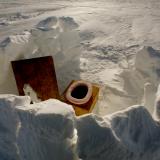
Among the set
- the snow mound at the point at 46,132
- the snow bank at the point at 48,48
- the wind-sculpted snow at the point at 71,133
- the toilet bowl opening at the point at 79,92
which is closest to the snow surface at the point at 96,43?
the snow bank at the point at 48,48

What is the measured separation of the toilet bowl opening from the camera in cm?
196

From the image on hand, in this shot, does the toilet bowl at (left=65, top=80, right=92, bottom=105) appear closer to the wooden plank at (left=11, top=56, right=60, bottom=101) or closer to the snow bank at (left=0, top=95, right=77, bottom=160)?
the wooden plank at (left=11, top=56, right=60, bottom=101)

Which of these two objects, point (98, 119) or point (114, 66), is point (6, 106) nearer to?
point (98, 119)

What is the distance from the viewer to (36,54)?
2.25 metres

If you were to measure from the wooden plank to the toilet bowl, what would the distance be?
0.09 metres

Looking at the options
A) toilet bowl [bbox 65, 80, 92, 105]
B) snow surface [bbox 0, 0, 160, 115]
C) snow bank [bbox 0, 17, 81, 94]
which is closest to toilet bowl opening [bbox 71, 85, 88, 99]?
toilet bowl [bbox 65, 80, 92, 105]

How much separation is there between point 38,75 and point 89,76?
1.80 feet

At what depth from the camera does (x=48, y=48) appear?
7.56 feet

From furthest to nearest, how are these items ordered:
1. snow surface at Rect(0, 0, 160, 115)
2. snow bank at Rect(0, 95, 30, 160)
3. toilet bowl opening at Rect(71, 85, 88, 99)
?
snow surface at Rect(0, 0, 160, 115) → toilet bowl opening at Rect(71, 85, 88, 99) → snow bank at Rect(0, 95, 30, 160)

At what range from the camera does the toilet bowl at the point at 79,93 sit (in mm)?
1873

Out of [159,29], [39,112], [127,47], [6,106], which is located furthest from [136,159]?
[159,29]

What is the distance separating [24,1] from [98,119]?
3632 millimetres

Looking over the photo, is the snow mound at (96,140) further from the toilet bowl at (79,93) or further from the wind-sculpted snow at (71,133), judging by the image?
the toilet bowl at (79,93)

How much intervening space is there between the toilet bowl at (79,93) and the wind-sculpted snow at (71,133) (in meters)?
0.54
